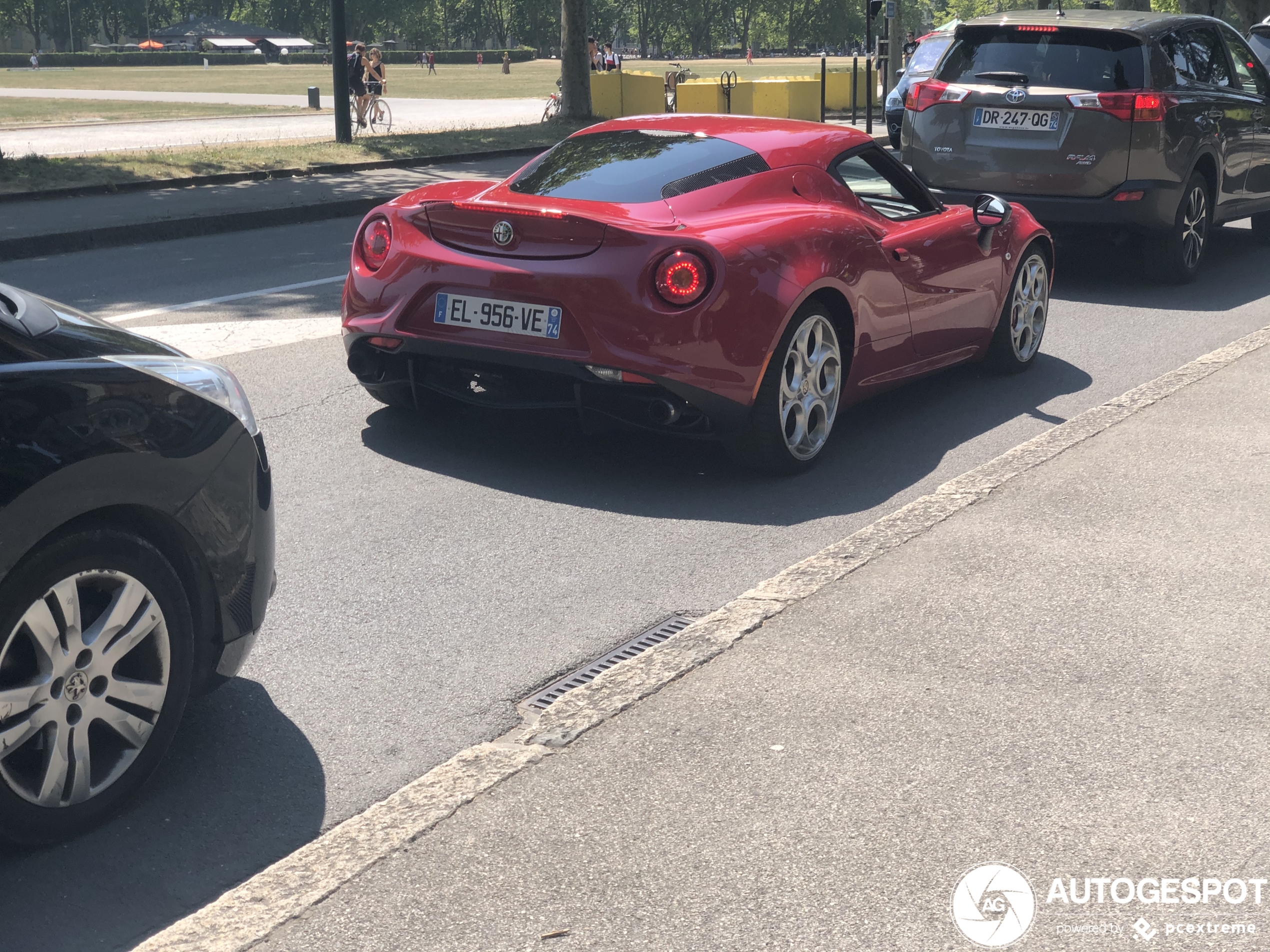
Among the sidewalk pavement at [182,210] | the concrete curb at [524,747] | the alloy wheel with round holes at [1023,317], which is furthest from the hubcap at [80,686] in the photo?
the sidewalk pavement at [182,210]

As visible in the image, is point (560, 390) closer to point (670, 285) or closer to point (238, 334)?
point (670, 285)

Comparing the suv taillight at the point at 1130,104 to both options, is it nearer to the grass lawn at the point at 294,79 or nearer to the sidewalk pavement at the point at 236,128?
the sidewalk pavement at the point at 236,128

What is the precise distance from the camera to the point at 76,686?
119 inches

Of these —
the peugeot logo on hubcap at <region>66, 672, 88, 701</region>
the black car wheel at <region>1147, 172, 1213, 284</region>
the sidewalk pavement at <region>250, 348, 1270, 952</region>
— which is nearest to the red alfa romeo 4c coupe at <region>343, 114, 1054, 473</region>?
the sidewalk pavement at <region>250, 348, 1270, 952</region>

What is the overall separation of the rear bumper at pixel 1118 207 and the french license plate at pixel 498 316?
5.39 metres

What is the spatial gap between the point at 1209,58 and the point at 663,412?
758cm

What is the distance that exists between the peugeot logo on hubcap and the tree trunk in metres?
24.5

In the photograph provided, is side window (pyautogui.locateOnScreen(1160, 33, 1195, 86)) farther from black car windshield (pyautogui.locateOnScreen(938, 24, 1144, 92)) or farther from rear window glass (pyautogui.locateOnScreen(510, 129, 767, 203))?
rear window glass (pyautogui.locateOnScreen(510, 129, 767, 203))

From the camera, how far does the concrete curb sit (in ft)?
9.18

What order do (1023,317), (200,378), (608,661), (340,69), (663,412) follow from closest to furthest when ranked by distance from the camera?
(200,378), (608,661), (663,412), (1023,317), (340,69)

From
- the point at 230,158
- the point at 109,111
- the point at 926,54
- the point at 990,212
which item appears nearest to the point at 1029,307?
the point at 990,212

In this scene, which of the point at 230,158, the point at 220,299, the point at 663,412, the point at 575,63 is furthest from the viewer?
the point at 575,63

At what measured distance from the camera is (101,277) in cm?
1074

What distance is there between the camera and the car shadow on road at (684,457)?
18.4 feet
